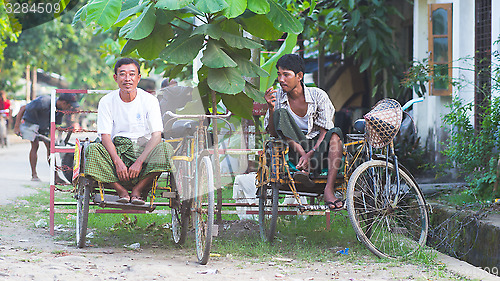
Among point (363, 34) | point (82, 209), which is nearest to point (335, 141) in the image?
point (82, 209)

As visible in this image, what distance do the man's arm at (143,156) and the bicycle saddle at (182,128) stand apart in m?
0.24

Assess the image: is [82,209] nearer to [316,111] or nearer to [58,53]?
[316,111]

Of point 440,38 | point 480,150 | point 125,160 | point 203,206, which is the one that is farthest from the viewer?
point 440,38

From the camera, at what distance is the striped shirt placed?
543 cm

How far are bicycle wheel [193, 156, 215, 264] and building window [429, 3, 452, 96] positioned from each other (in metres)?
5.87

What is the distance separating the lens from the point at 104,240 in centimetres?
568

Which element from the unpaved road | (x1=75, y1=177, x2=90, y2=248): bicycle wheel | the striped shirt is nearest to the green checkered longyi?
(x1=75, y1=177, x2=90, y2=248): bicycle wheel

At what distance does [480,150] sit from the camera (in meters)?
6.75

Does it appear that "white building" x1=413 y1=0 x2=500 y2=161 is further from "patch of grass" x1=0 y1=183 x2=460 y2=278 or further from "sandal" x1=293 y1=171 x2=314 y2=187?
"sandal" x1=293 y1=171 x2=314 y2=187

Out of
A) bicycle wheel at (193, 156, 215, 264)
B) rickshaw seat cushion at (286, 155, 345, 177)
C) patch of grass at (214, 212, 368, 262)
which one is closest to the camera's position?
bicycle wheel at (193, 156, 215, 264)

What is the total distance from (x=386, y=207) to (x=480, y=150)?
2.31m

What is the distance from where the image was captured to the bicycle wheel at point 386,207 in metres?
4.95

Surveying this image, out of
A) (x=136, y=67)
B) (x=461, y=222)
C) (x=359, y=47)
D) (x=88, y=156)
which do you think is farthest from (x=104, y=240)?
(x=359, y=47)

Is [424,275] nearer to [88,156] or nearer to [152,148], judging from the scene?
[152,148]
